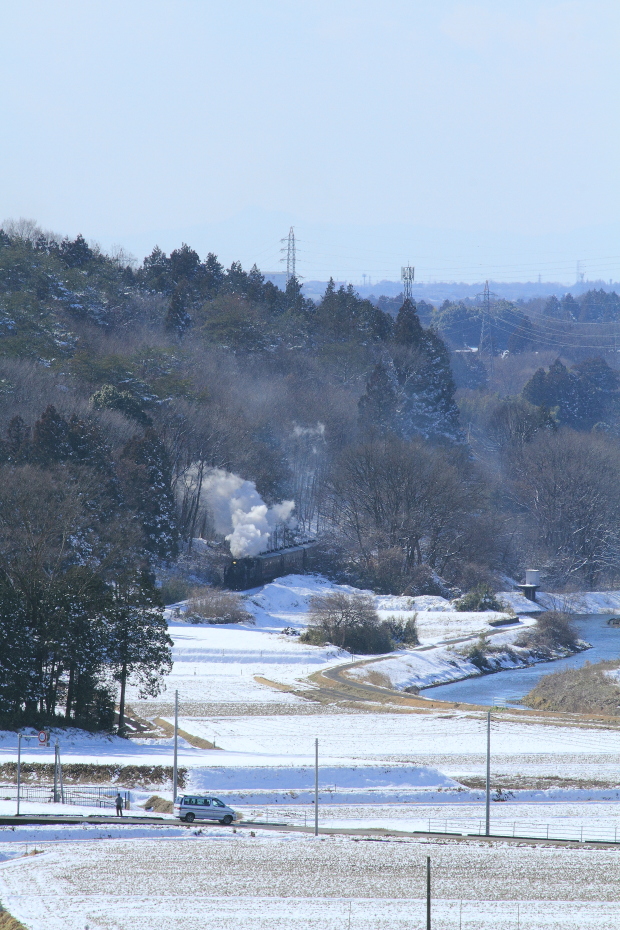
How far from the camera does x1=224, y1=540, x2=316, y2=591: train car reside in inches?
3184

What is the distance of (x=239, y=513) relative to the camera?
87.4 m

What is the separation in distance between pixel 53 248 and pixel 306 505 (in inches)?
1593

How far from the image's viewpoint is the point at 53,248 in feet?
409

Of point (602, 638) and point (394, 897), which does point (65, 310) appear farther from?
point (394, 897)

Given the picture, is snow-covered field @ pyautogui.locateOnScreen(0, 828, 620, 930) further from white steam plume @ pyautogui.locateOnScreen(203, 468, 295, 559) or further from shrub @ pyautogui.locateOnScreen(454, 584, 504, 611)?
white steam plume @ pyautogui.locateOnScreen(203, 468, 295, 559)

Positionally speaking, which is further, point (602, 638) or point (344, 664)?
point (602, 638)

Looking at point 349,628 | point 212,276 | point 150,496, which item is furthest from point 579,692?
point 212,276

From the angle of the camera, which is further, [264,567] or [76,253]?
[76,253]

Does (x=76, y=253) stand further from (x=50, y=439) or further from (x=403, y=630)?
(x=403, y=630)

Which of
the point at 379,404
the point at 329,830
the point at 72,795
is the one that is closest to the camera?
the point at 329,830

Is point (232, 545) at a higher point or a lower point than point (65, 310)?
lower

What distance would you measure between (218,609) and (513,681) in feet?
64.6

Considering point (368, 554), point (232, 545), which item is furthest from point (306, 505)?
point (232, 545)

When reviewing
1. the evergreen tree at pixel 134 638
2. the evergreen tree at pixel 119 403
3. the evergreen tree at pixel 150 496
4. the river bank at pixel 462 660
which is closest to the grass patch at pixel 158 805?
the evergreen tree at pixel 134 638
